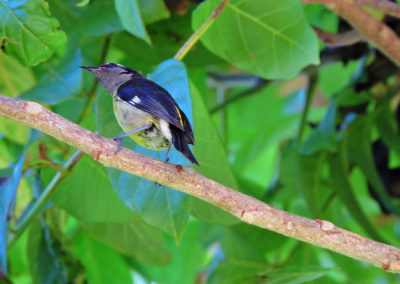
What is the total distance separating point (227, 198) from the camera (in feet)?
3.08

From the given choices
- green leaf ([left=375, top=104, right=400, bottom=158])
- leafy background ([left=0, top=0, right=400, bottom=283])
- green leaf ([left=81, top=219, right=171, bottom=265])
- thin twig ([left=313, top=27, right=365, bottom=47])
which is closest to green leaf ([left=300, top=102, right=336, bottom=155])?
leafy background ([left=0, top=0, right=400, bottom=283])

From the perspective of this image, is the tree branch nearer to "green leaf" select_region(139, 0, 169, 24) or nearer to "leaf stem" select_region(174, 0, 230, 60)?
"leaf stem" select_region(174, 0, 230, 60)

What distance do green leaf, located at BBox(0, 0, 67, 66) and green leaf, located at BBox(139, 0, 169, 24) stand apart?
0.28m

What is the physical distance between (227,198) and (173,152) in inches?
10.7

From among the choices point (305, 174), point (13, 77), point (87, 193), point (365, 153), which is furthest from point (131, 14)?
point (365, 153)

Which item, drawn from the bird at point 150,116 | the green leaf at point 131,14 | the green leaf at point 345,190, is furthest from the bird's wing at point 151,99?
the green leaf at point 345,190

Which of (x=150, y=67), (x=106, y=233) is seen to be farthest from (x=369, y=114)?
(x=106, y=233)

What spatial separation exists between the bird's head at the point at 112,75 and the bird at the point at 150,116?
0.8 inches

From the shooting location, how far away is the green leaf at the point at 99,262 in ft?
6.14

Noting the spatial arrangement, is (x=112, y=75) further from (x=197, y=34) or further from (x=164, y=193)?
(x=164, y=193)

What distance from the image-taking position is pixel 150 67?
6.44ft

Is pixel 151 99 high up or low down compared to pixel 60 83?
up

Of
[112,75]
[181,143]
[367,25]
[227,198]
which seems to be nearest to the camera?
[227,198]

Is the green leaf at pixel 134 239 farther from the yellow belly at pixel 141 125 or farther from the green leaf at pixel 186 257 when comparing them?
the yellow belly at pixel 141 125
